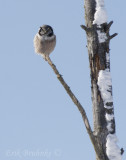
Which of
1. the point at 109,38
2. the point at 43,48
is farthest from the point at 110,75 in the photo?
the point at 43,48

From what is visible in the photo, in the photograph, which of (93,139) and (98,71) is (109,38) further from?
(93,139)

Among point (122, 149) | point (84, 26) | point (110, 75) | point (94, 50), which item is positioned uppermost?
point (84, 26)

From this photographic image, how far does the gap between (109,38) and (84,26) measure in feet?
1.60

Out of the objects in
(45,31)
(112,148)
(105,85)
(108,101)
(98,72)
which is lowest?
(112,148)

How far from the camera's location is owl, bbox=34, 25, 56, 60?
33.4 ft

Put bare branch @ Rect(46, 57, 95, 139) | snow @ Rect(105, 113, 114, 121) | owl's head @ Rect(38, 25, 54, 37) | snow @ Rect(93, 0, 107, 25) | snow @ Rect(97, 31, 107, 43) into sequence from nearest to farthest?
bare branch @ Rect(46, 57, 95, 139) → snow @ Rect(105, 113, 114, 121) → snow @ Rect(97, 31, 107, 43) → snow @ Rect(93, 0, 107, 25) → owl's head @ Rect(38, 25, 54, 37)

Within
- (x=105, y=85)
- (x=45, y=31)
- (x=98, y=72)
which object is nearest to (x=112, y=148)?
(x=105, y=85)

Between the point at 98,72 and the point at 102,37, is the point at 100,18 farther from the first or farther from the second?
the point at 98,72

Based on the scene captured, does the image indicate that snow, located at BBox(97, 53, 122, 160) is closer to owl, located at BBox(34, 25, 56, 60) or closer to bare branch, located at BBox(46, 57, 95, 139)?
bare branch, located at BBox(46, 57, 95, 139)

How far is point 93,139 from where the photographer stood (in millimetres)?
5707

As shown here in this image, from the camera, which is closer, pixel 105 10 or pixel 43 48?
pixel 105 10

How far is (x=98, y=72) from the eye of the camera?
240 inches

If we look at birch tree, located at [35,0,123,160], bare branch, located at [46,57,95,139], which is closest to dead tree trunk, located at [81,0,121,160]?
birch tree, located at [35,0,123,160]

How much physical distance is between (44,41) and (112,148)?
5.15m
